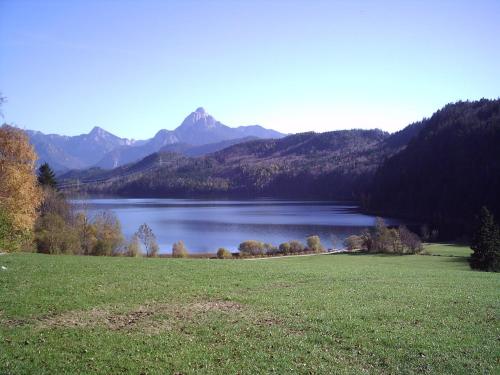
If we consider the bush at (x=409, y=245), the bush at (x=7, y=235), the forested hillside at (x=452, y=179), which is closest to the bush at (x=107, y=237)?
the bush at (x=7, y=235)

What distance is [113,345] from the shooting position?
10.4 m

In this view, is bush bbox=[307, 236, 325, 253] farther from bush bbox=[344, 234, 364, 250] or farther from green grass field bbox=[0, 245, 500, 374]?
green grass field bbox=[0, 245, 500, 374]

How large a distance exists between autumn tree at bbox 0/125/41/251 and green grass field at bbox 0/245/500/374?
44.8 feet

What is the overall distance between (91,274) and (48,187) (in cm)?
4934

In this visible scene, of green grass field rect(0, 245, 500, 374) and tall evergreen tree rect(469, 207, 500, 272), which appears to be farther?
tall evergreen tree rect(469, 207, 500, 272)

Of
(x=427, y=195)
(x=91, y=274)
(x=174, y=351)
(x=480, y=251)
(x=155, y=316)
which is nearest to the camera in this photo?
(x=174, y=351)

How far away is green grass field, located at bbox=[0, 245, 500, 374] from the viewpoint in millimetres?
9617

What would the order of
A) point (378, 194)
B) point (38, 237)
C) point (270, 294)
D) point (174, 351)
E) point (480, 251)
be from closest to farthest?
point (174, 351), point (270, 294), point (480, 251), point (38, 237), point (378, 194)

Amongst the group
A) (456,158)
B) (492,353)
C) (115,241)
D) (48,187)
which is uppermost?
(456,158)

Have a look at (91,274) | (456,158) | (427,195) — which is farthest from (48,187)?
(456,158)

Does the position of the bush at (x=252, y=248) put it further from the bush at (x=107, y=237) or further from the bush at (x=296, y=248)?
the bush at (x=107, y=237)

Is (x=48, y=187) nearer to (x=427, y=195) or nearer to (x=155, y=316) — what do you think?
(x=155, y=316)

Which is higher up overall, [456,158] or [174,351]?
[456,158]

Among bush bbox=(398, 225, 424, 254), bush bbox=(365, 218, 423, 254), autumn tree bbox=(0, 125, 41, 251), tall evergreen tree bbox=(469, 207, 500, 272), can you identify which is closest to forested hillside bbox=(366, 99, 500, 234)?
bush bbox=(365, 218, 423, 254)
